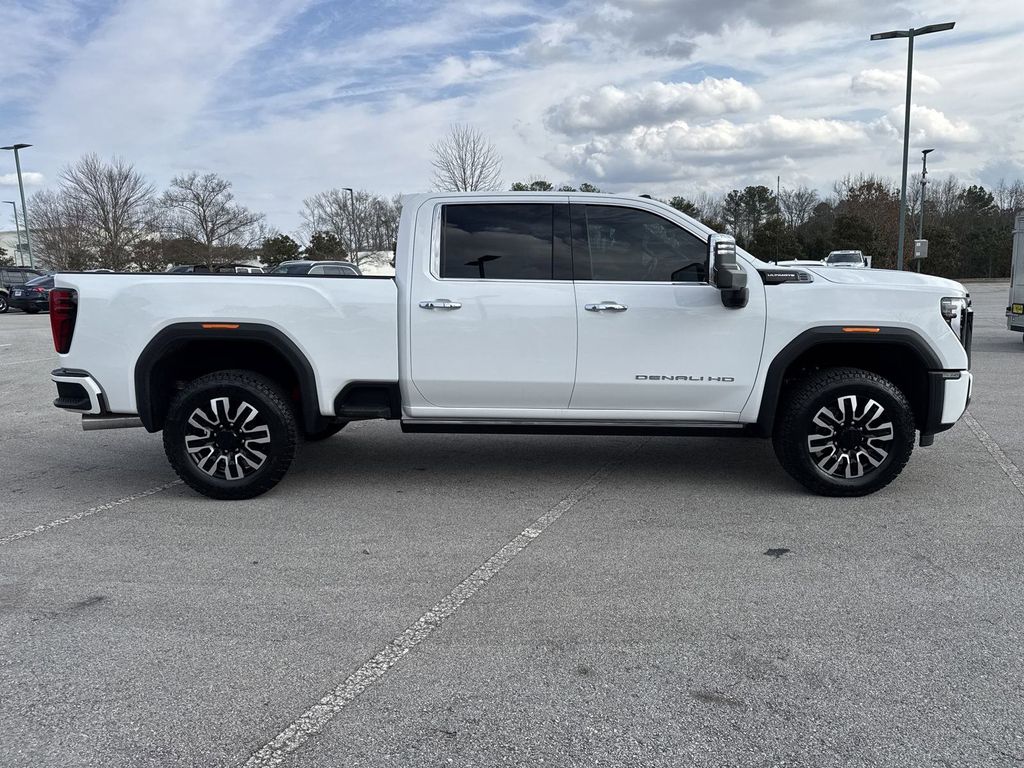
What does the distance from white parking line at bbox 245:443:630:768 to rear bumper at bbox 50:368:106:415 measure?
9.66ft

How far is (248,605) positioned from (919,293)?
173 inches

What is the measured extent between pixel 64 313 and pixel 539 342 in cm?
313

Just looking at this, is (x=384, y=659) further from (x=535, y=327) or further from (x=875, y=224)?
→ (x=875, y=224)

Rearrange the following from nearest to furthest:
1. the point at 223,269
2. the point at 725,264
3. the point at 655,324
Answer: the point at 725,264 → the point at 655,324 → the point at 223,269

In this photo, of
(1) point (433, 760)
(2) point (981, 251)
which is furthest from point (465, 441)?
(2) point (981, 251)

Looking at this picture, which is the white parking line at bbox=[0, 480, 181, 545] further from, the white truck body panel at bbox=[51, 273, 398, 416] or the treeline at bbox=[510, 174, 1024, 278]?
the treeline at bbox=[510, 174, 1024, 278]

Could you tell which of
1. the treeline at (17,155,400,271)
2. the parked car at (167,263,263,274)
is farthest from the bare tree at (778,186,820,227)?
the parked car at (167,263,263,274)

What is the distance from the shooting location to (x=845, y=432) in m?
5.31

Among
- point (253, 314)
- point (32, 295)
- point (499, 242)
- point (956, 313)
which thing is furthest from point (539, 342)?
point (32, 295)

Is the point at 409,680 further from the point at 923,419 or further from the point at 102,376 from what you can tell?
the point at 923,419

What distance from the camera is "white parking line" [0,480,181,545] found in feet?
15.9

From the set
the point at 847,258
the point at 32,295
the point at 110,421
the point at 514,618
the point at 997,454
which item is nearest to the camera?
the point at 514,618

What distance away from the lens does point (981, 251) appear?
175 feet

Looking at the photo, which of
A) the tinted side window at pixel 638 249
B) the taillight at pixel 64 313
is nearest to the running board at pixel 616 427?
the tinted side window at pixel 638 249
